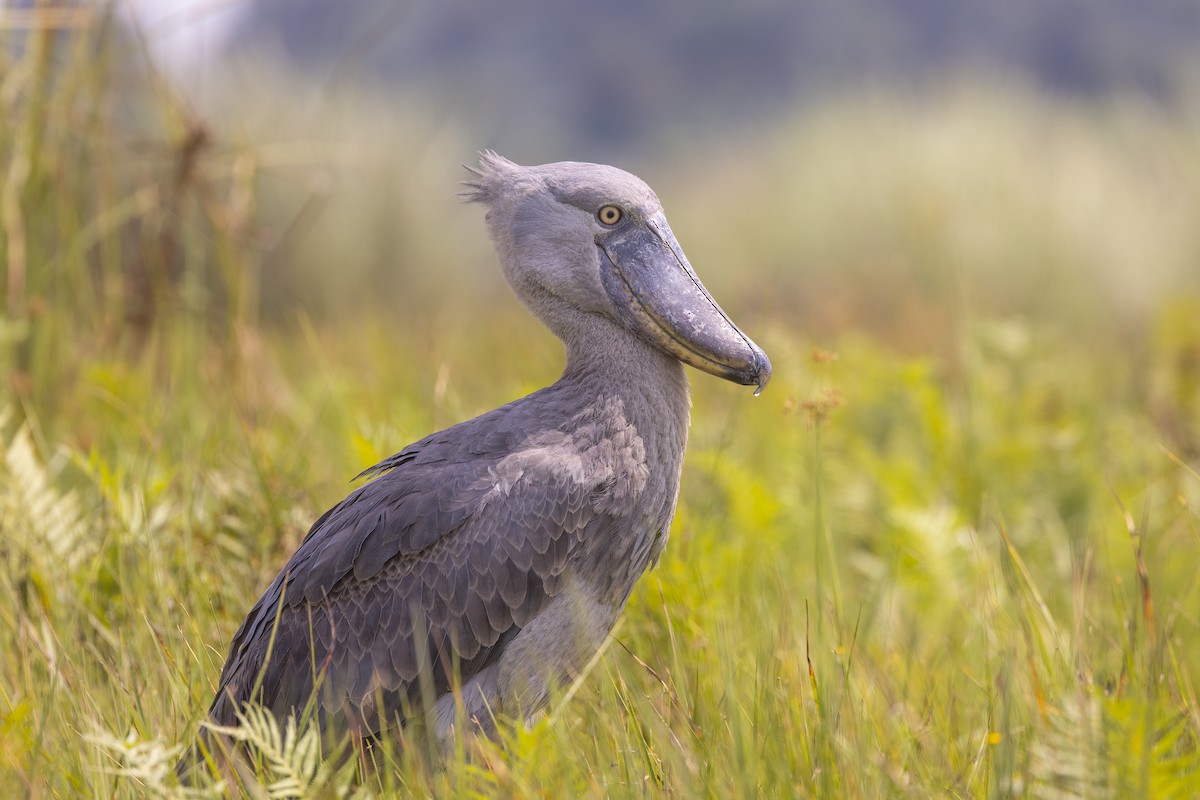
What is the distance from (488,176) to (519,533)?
84 cm

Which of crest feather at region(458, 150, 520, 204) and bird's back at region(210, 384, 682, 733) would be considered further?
crest feather at region(458, 150, 520, 204)

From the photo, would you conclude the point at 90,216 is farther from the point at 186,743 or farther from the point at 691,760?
the point at 691,760

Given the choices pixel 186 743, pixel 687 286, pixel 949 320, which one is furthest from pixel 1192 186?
pixel 186 743

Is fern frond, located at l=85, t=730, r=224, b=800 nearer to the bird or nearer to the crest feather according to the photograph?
the bird

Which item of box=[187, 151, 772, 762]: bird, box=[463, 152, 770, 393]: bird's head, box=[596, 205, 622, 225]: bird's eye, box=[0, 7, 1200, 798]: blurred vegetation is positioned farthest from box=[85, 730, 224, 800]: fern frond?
box=[596, 205, 622, 225]: bird's eye

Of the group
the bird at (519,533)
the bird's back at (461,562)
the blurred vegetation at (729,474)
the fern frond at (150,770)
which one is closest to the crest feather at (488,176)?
the bird at (519,533)

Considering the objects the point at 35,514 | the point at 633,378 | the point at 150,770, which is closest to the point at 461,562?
the point at 633,378

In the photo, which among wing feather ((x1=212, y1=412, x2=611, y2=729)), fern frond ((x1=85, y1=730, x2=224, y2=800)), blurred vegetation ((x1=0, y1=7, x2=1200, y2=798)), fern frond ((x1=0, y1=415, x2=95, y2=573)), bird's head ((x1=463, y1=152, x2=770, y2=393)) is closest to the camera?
fern frond ((x1=85, y1=730, x2=224, y2=800))

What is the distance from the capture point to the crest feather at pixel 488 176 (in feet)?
8.57

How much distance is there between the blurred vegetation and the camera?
2.03 meters

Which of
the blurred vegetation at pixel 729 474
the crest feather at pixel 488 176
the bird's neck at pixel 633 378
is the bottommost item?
the blurred vegetation at pixel 729 474

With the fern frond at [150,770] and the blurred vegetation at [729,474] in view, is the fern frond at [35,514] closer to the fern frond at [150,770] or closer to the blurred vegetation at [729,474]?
the blurred vegetation at [729,474]

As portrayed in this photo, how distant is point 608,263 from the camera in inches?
98.3

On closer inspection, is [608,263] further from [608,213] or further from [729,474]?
[729,474]
